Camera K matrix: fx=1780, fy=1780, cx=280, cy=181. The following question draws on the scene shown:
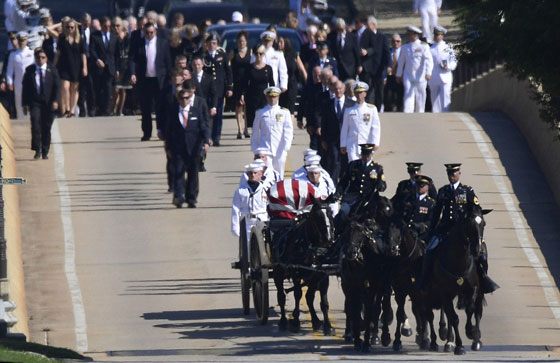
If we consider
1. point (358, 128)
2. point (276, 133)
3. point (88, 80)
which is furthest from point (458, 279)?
point (88, 80)

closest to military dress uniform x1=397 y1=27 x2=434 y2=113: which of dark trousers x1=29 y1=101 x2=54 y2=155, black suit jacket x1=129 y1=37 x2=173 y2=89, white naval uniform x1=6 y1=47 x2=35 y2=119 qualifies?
black suit jacket x1=129 y1=37 x2=173 y2=89

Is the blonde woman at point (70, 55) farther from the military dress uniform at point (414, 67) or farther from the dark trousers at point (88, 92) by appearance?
the military dress uniform at point (414, 67)

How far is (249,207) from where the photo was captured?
76.5ft

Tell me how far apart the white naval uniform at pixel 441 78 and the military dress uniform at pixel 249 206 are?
46.7ft

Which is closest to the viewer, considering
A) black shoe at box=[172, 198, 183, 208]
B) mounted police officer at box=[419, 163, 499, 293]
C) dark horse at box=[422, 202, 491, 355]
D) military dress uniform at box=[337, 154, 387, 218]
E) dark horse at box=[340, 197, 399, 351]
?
dark horse at box=[422, 202, 491, 355]

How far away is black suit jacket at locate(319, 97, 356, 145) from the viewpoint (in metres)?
28.8

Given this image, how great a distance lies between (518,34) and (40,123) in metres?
14.4

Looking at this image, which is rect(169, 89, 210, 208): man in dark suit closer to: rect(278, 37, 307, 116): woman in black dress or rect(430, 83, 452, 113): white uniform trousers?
rect(278, 37, 307, 116): woman in black dress

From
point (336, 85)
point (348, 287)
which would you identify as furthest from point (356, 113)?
point (348, 287)


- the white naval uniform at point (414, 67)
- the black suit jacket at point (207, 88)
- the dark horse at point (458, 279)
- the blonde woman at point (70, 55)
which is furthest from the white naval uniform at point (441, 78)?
the dark horse at point (458, 279)

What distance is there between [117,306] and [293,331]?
3156mm

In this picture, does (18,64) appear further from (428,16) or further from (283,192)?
(283,192)

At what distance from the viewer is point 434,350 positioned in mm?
21531

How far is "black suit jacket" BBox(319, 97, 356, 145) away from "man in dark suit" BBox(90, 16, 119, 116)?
30.3 feet
